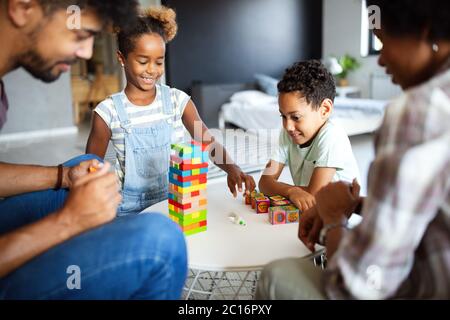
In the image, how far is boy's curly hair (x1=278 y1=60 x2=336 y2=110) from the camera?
1566 millimetres

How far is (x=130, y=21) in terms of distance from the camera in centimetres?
97

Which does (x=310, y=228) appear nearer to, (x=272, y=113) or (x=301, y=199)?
(x=301, y=199)

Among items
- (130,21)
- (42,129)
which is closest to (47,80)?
(130,21)

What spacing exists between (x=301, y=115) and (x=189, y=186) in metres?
0.57

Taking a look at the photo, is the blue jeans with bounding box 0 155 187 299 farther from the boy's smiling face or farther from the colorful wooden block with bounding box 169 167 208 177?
the boy's smiling face

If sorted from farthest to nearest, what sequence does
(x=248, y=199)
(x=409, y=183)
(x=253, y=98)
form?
(x=253, y=98)
(x=248, y=199)
(x=409, y=183)

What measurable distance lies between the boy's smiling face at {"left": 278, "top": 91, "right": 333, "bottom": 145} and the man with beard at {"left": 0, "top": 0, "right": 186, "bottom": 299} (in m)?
0.74

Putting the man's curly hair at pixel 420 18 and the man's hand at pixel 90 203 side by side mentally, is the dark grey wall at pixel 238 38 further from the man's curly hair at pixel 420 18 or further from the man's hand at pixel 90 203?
the man's curly hair at pixel 420 18

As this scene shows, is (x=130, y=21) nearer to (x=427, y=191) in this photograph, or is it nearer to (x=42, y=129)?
(x=427, y=191)

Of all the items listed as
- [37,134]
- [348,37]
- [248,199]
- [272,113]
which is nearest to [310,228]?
[248,199]

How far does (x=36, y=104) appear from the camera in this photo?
554 centimetres

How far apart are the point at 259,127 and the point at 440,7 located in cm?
407

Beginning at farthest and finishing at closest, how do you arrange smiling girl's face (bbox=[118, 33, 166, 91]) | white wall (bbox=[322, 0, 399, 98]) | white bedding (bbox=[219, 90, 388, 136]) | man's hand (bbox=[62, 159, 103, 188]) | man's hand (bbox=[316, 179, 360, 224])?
white wall (bbox=[322, 0, 399, 98]) < white bedding (bbox=[219, 90, 388, 136]) < smiling girl's face (bbox=[118, 33, 166, 91]) < man's hand (bbox=[62, 159, 103, 188]) < man's hand (bbox=[316, 179, 360, 224])

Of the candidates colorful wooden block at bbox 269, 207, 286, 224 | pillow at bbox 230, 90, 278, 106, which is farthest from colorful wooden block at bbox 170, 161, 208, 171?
pillow at bbox 230, 90, 278, 106
